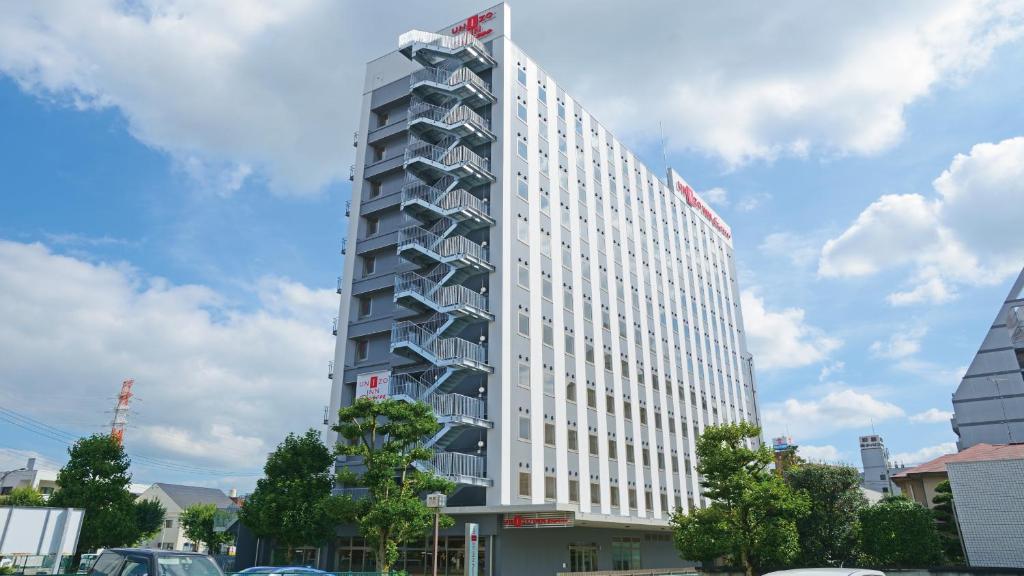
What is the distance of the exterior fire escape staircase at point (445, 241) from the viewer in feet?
131

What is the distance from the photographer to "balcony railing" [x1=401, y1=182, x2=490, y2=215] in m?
44.8

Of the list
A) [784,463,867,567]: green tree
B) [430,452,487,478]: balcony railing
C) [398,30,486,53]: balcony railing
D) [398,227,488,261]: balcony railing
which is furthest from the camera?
[398,30,486,53]: balcony railing

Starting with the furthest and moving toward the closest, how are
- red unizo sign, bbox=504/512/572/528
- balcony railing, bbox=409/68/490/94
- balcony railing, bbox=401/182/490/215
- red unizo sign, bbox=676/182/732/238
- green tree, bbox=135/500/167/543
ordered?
red unizo sign, bbox=676/182/732/238 < green tree, bbox=135/500/167/543 < balcony railing, bbox=409/68/490/94 < balcony railing, bbox=401/182/490/215 < red unizo sign, bbox=504/512/572/528

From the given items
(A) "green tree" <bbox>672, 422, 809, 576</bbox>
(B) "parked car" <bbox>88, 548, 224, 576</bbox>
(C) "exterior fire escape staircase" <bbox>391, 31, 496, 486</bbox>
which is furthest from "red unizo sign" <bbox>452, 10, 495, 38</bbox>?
(B) "parked car" <bbox>88, 548, 224, 576</bbox>

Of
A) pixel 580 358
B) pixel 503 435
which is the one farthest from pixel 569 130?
pixel 503 435

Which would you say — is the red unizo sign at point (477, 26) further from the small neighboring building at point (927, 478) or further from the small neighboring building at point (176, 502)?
the small neighboring building at point (176, 502)

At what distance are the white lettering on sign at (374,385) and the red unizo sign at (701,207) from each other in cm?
4226

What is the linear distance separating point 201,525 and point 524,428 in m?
55.9

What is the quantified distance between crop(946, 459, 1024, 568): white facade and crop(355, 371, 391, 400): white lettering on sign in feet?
103

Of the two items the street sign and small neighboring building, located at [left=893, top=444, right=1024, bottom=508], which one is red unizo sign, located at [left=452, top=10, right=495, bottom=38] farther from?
small neighboring building, located at [left=893, top=444, right=1024, bottom=508]

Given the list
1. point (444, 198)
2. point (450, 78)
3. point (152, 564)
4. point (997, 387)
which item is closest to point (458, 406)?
point (444, 198)

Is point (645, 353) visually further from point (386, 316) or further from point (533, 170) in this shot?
point (386, 316)

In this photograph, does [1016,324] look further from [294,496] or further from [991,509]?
[294,496]

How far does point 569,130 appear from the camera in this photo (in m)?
54.2
